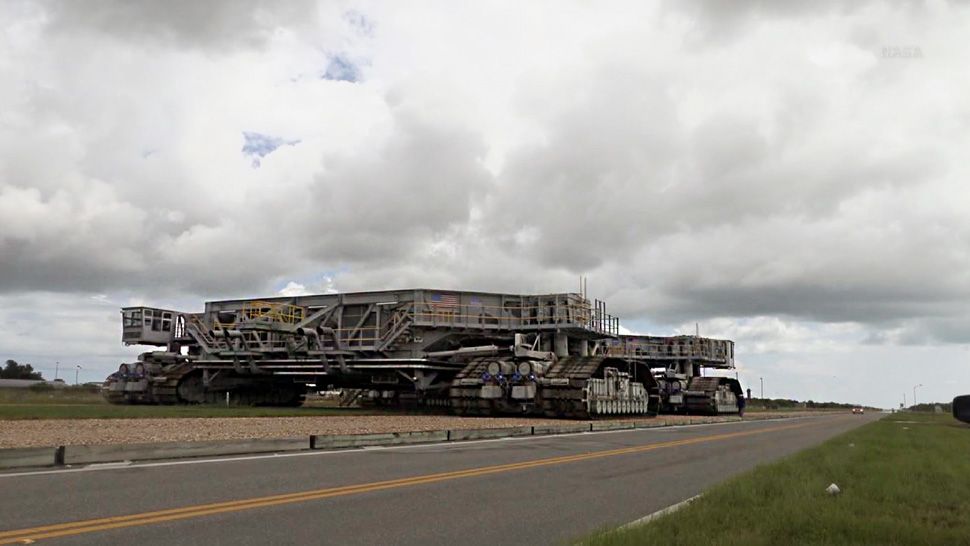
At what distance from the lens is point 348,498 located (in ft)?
30.2

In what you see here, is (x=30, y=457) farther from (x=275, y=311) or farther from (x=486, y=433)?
(x=275, y=311)

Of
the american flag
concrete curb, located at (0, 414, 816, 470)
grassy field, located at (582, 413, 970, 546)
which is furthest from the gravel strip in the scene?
the american flag

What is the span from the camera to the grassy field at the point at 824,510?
6789mm

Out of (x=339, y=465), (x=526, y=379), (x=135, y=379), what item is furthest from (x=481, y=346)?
(x=339, y=465)

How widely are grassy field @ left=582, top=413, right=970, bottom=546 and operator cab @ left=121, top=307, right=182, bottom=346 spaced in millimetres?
40956

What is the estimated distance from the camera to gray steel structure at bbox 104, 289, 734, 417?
35.1 m

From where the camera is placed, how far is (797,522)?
24.6ft

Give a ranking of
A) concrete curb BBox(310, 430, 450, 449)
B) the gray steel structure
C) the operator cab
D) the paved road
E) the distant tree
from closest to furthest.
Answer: the paved road
concrete curb BBox(310, 430, 450, 449)
the gray steel structure
the operator cab
the distant tree

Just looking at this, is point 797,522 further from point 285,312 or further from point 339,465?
point 285,312

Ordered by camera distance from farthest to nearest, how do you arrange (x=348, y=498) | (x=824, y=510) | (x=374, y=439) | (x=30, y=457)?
1. (x=374, y=439)
2. (x=30, y=457)
3. (x=348, y=498)
4. (x=824, y=510)

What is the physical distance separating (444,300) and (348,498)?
30.4 meters

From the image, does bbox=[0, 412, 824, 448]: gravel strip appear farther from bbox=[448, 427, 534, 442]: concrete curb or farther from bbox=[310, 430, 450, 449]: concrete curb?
bbox=[448, 427, 534, 442]: concrete curb

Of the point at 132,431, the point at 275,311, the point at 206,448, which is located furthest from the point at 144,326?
the point at 206,448

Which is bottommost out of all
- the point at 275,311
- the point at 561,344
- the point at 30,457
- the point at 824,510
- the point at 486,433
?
the point at 486,433
